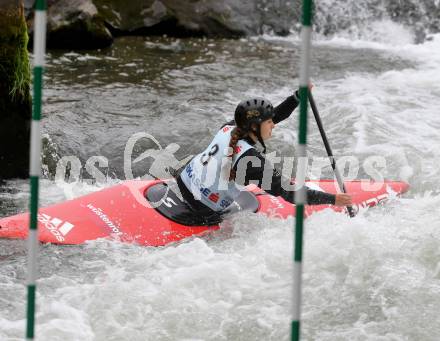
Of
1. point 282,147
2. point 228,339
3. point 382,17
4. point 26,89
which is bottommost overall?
point 228,339

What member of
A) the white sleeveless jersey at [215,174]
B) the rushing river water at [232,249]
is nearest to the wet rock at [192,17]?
the rushing river water at [232,249]

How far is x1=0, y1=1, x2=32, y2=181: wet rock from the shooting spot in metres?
6.27

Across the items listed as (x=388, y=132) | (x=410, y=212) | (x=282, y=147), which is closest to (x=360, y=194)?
(x=410, y=212)

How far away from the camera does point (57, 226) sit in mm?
5234

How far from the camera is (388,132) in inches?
330

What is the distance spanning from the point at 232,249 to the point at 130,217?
761 millimetres

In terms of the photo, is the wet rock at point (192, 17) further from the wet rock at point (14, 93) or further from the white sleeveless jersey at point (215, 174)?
the white sleeveless jersey at point (215, 174)

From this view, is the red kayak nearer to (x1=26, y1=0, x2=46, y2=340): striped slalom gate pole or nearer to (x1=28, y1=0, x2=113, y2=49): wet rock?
(x1=26, y1=0, x2=46, y2=340): striped slalom gate pole

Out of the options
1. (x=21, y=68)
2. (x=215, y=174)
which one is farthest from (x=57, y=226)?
(x=21, y=68)

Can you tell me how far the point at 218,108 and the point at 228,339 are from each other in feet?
16.1

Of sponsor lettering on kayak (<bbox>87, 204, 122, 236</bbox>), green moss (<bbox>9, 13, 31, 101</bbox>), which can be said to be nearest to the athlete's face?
sponsor lettering on kayak (<bbox>87, 204, 122, 236</bbox>)

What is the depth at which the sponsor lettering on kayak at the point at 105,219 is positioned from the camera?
5.25 m

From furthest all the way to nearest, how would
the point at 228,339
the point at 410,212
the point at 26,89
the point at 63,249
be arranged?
the point at 26,89 < the point at 410,212 < the point at 63,249 < the point at 228,339

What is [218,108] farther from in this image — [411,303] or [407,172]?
[411,303]
